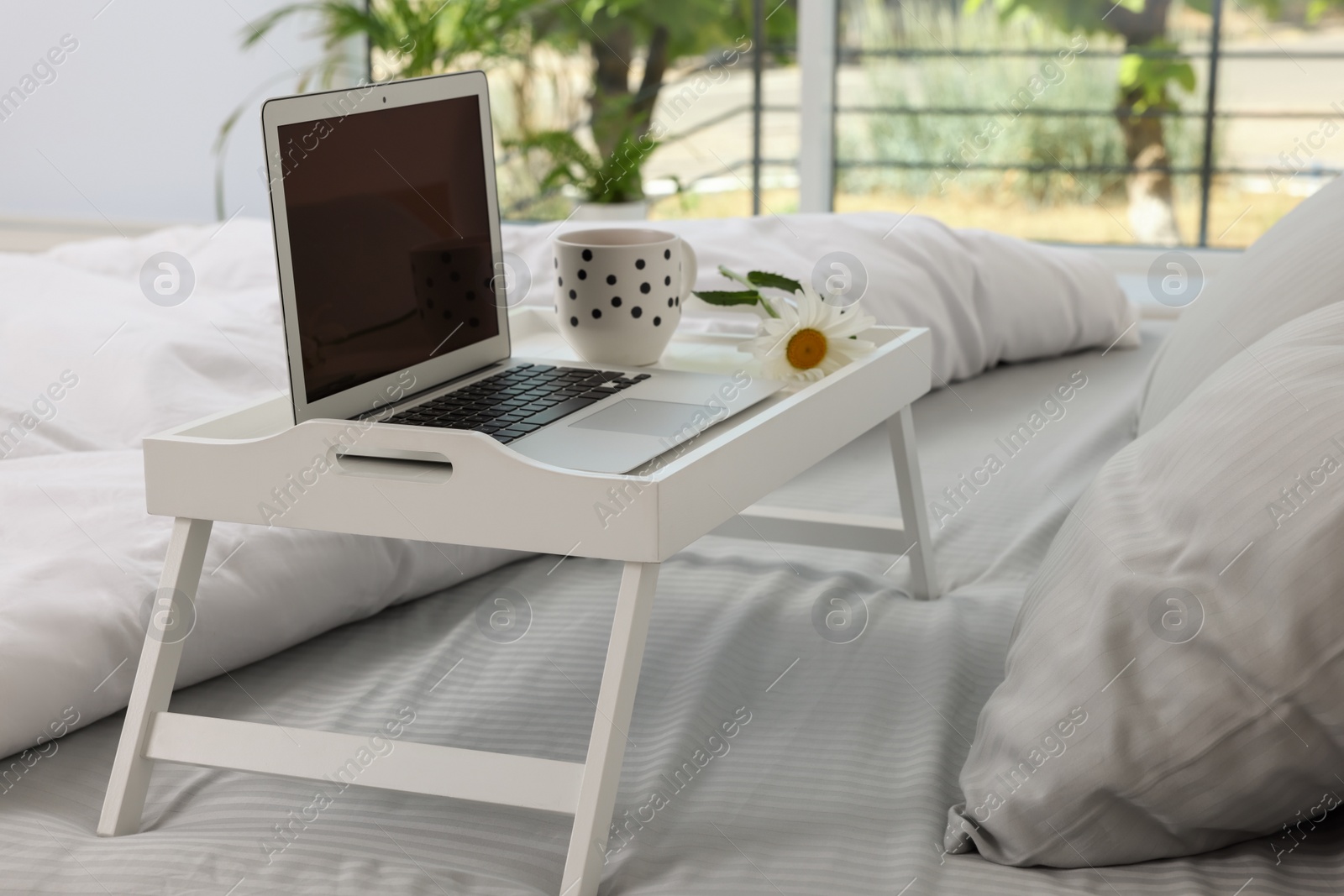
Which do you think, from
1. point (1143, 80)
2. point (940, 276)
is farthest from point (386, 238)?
point (1143, 80)

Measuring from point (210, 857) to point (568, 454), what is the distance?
319 mm

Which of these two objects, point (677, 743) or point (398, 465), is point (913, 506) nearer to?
point (677, 743)

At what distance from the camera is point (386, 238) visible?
94 cm

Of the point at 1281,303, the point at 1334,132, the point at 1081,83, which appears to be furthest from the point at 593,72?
the point at 1281,303

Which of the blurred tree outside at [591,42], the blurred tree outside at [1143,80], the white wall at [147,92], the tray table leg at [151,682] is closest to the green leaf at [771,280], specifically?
the tray table leg at [151,682]

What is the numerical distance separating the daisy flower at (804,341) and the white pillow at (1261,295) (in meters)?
0.37

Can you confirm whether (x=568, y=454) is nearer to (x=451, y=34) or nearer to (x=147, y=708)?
(x=147, y=708)

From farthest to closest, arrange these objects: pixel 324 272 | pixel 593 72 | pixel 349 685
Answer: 1. pixel 593 72
2. pixel 349 685
3. pixel 324 272

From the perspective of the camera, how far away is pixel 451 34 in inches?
130

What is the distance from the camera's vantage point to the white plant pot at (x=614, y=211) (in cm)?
322

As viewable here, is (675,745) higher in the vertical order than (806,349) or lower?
lower

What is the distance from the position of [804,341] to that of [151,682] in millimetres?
525

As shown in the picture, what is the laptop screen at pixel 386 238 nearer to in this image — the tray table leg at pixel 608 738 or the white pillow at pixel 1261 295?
the tray table leg at pixel 608 738

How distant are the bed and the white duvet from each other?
45 millimetres
